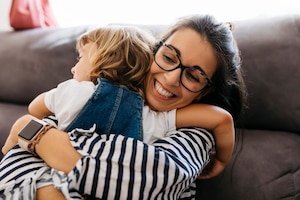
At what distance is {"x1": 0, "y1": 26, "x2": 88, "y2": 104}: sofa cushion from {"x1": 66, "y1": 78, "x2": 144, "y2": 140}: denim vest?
55 centimetres

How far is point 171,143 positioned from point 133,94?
0.56 feet

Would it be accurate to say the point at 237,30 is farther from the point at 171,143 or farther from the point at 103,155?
the point at 103,155

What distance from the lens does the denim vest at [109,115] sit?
93 centimetres

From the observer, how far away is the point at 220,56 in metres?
0.97

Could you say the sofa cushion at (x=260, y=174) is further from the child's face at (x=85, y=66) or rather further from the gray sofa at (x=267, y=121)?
the child's face at (x=85, y=66)

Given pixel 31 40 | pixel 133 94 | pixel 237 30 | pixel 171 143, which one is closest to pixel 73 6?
pixel 31 40

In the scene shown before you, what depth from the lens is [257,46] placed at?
119 centimetres

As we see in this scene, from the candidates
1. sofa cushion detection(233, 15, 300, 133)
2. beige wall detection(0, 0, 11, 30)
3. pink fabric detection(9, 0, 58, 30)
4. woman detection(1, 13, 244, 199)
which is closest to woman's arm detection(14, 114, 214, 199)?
woman detection(1, 13, 244, 199)

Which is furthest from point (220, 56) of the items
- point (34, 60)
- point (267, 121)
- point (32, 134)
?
point (34, 60)

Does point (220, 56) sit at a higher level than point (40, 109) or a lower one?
higher

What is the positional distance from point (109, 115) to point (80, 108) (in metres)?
0.08

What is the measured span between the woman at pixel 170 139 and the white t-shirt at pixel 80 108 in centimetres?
3

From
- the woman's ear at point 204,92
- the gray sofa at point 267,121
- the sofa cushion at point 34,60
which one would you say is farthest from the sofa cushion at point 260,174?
the sofa cushion at point 34,60

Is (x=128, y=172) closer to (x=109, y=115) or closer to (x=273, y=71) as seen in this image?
(x=109, y=115)
